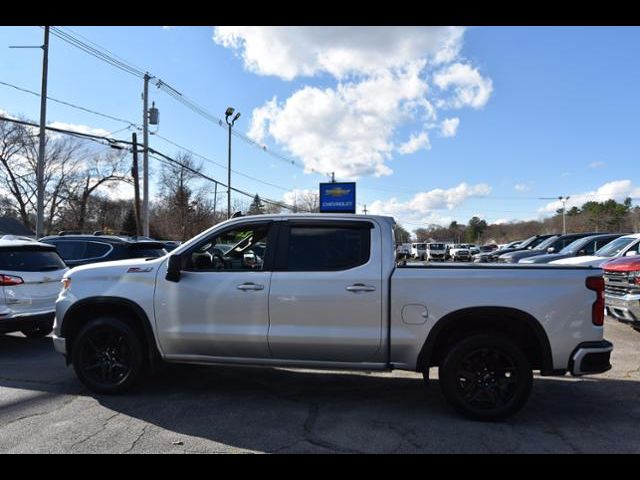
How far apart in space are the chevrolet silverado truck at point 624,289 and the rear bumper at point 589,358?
3.91m

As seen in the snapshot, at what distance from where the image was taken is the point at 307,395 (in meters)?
5.53

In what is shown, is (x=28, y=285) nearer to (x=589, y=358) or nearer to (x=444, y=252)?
(x=589, y=358)

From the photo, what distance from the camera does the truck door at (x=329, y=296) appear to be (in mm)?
4820

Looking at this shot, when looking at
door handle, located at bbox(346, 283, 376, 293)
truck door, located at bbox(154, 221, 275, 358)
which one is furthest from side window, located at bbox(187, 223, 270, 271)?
door handle, located at bbox(346, 283, 376, 293)

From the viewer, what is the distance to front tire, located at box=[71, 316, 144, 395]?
17.5 ft

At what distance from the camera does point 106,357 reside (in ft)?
17.8

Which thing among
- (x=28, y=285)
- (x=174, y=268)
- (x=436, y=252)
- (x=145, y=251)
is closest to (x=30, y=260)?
(x=28, y=285)

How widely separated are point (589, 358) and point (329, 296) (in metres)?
2.45

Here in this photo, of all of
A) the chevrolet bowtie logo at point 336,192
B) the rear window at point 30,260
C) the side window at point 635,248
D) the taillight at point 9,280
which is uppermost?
the chevrolet bowtie logo at point 336,192

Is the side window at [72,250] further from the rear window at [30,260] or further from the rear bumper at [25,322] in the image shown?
the rear bumper at [25,322]

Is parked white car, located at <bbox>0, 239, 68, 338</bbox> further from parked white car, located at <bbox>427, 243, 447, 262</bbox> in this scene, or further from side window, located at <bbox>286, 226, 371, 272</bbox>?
parked white car, located at <bbox>427, 243, 447, 262</bbox>

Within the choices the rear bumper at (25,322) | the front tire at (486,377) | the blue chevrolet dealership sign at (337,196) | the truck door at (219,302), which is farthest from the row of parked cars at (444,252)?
the truck door at (219,302)

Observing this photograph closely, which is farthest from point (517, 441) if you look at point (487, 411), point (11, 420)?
point (11, 420)
